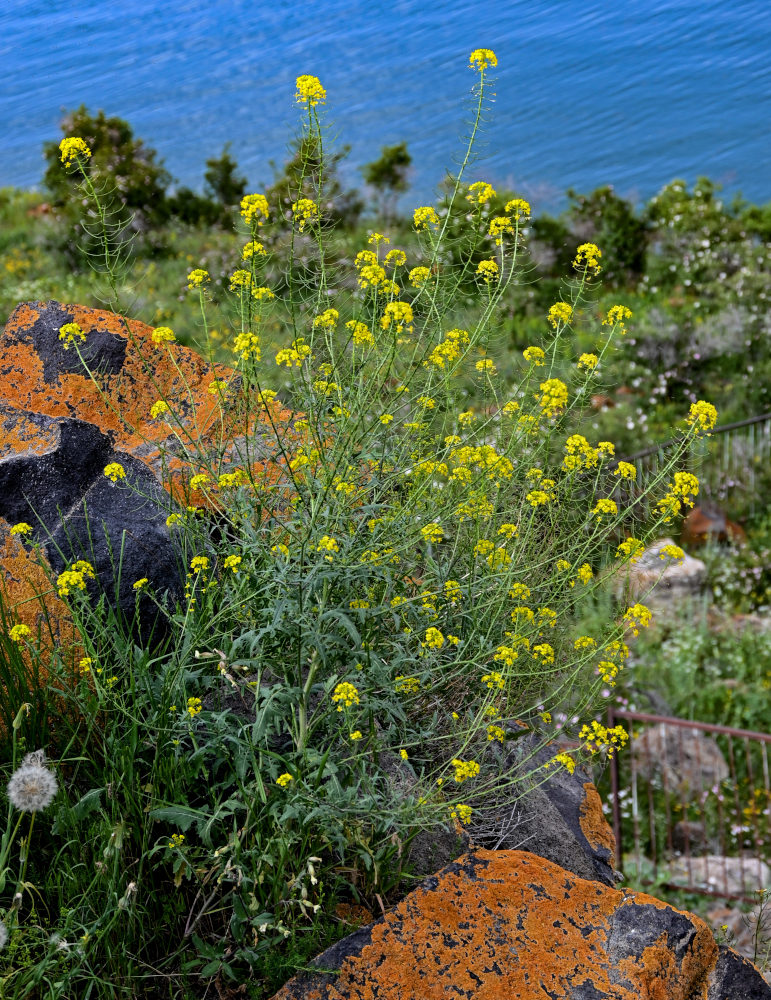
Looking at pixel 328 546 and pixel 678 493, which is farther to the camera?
pixel 678 493

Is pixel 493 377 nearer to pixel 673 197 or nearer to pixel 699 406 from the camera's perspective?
pixel 699 406

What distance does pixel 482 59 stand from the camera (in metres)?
2.60

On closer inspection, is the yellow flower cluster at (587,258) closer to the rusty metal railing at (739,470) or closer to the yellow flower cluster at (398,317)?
the yellow flower cluster at (398,317)

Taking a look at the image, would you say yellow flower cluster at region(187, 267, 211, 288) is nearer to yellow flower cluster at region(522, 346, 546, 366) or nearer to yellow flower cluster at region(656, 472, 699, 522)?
yellow flower cluster at region(522, 346, 546, 366)

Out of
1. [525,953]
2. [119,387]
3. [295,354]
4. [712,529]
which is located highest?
[295,354]

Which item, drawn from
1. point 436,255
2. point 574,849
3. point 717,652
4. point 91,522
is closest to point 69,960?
point 91,522

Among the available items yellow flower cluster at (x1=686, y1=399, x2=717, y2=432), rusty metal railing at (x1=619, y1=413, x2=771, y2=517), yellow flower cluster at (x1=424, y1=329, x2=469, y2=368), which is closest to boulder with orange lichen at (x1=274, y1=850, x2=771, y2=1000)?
yellow flower cluster at (x1=686, y1=399, x2=717, y2=432)

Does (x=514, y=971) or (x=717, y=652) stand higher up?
(x=514, y=971)

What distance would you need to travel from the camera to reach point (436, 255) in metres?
2.55

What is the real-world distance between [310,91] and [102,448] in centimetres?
142

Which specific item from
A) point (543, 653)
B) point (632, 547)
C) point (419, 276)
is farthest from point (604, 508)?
point (419, 276)

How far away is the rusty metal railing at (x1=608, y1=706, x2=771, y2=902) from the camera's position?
7379 millimetres

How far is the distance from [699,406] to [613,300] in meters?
13.1

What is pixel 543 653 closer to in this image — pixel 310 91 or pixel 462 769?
pixel 462 769
